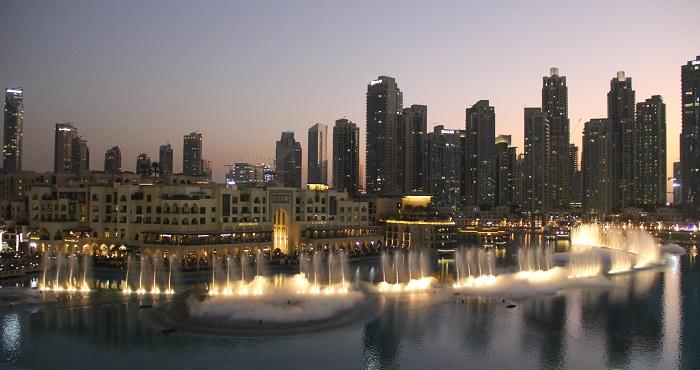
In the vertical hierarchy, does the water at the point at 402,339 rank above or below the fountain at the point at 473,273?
below

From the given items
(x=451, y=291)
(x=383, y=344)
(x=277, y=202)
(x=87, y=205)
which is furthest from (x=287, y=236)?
(x=383, y=344)

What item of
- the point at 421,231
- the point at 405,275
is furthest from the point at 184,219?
the point at 421,231

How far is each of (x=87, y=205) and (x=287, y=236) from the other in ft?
75.7

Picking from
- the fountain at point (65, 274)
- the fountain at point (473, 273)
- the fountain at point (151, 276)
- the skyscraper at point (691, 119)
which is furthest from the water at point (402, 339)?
the skyscraper at point (691, 119)

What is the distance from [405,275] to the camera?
190ft

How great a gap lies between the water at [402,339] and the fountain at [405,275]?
3975 mm

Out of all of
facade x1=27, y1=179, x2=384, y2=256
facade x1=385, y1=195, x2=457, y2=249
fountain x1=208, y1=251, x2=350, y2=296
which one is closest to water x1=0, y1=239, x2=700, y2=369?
fountain x1=208, y1=251, x2=350, y2=296

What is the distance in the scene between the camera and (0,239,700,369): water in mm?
29281

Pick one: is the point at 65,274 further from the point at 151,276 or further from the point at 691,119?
the point at 691,119

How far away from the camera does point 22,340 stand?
31.9 metres

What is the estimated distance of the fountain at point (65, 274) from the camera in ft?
154

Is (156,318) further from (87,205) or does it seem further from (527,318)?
(87,205)

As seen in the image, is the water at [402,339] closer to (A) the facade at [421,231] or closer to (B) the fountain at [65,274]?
(B) the fountain at [65,274]

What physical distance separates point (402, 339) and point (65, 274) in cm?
3397
